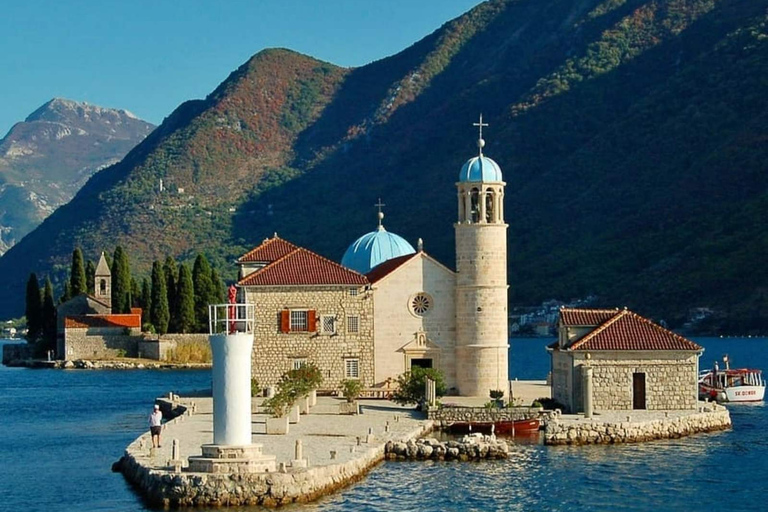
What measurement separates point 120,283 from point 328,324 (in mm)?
58824

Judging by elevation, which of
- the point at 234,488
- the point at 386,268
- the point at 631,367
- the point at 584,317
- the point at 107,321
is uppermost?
the point at 386,268

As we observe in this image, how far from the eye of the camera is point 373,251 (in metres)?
69.7

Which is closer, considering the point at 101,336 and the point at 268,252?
the point at 268,252

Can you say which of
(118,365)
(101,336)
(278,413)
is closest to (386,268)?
(278,413)

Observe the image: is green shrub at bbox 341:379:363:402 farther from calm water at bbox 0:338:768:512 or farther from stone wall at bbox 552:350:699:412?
stone wall at bbox 552:350:699:412

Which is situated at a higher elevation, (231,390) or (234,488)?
(231,390)

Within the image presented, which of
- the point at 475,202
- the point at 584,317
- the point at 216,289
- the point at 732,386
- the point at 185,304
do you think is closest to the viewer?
the point at 584,317

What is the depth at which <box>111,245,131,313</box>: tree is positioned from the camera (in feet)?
376

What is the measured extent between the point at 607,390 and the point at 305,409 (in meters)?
10.7

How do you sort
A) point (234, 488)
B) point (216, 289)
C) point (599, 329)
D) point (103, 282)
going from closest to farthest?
point (234, 488)
point (599, 329)
point (216, 289)
point (103, 282)

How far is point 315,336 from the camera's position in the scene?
58.9 meters

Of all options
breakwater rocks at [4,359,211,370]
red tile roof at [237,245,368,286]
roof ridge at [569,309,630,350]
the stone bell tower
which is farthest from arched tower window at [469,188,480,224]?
breakwater rocks at [4,359,211,370]

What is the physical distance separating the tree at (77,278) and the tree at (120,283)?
94.6 inches

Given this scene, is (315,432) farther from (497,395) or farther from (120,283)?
(120,283)
